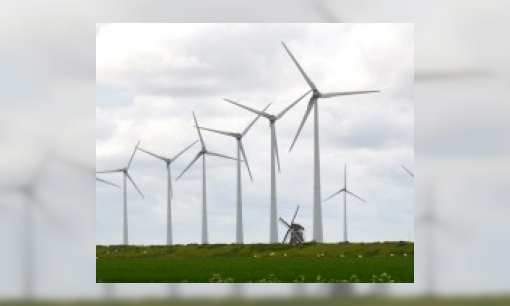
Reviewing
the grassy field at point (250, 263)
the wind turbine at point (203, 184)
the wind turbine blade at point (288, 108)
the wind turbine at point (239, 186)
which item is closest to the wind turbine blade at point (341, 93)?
the wind turbine blade at point (288, 108)

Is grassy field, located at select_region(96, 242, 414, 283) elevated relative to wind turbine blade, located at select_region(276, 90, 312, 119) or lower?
lower

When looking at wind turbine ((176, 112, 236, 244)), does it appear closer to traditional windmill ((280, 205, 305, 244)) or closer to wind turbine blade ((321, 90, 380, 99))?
traditional windmill ((280, 205, 305, 244))

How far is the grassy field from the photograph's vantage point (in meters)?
20.2

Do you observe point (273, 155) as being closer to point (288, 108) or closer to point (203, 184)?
point (288, 108)

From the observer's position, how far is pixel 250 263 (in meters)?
20.8

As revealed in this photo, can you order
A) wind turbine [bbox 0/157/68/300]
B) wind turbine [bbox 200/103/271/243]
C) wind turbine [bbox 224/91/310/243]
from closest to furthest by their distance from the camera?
wind turbine [bbox 0/157/68/300] < wind turbine [bbox 224/91/310/243] < wind turbine [bbox 200/103/271/243]

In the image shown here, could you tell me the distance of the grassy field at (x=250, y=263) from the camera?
66.4 feet

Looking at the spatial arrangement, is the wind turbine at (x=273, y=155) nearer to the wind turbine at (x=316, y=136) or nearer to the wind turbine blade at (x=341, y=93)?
the wind turbine at (x=316, y=136)

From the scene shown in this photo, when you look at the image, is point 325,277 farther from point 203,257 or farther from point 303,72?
point 303,72

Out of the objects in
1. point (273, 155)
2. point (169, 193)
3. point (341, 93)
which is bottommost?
point (169, 193)

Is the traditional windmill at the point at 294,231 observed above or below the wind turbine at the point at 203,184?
below

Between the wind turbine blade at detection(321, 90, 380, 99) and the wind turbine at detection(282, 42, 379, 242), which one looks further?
the wind turbine at detection(282, 42, 379, 242)

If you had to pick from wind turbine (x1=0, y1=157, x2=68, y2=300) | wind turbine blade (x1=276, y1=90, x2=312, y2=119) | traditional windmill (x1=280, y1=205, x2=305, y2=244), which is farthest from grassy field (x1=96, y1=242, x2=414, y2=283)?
wind turbine blade (x1=276, y1=90, x2=312, y2=119)

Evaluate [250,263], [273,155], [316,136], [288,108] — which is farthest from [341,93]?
[250,263]
